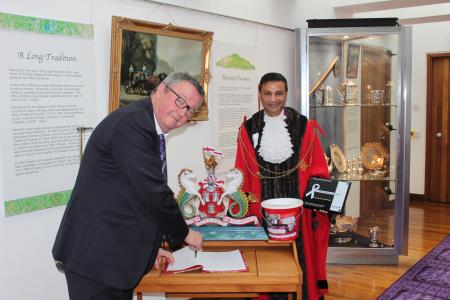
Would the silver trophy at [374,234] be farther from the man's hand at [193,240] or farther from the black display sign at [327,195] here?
the man's hand at [193,240]

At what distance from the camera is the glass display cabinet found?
4180 millimetres

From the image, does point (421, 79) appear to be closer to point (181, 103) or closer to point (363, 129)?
point (363, 129)

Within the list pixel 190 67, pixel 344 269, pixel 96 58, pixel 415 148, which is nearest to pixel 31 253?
pixel 96 58

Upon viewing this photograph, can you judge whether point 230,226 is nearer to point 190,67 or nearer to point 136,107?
point 136,107

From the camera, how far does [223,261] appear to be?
2.18 meters

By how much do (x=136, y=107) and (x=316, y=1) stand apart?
3.48m

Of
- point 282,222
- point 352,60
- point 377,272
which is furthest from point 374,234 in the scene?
point 282,222

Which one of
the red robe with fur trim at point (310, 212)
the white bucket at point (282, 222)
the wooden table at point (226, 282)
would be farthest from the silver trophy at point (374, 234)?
the wooden table at point (226, 282)

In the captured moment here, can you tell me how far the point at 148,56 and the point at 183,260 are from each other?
1362mm

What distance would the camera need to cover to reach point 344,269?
4258mm

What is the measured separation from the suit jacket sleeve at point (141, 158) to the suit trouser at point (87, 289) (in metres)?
0.36

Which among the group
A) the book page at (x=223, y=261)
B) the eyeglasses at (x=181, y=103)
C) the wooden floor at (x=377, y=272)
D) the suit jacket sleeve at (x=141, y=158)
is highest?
the eyeglasses at (x=181, y=103)

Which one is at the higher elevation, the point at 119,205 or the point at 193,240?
the point at 119,205

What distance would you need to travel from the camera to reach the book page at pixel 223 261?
2084mm
